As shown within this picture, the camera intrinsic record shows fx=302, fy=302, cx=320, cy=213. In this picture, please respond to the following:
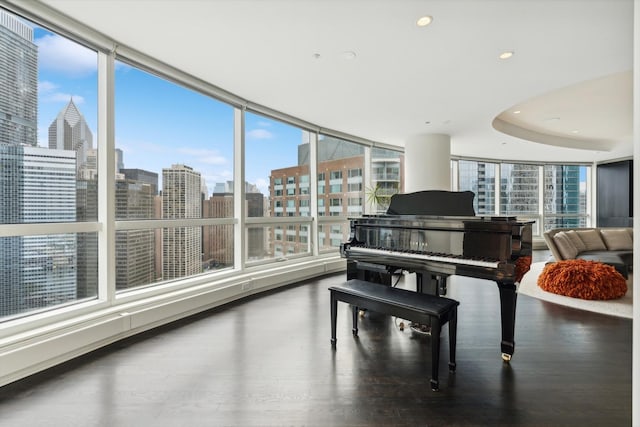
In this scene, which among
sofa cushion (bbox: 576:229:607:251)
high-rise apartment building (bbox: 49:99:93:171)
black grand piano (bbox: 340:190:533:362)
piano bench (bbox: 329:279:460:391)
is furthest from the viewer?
sofa cushion (bbox: 576:229:607:251)

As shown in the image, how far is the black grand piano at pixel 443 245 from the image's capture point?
2.21m

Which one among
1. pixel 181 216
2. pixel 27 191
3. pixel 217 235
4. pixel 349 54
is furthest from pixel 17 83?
pixel 349 54

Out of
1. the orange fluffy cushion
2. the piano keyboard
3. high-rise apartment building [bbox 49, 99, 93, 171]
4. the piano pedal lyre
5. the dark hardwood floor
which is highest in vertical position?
high-rise apartment building [bbox 49, 99, 93, 171]

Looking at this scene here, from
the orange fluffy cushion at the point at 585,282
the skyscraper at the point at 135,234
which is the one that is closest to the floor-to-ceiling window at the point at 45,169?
the skyscraper at the point at 135,234

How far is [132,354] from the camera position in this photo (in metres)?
2.44

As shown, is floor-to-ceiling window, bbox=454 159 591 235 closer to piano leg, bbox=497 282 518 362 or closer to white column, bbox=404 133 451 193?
white column, bbox=404 133 451 193

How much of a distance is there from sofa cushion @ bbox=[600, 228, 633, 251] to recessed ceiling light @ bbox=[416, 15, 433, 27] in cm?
599

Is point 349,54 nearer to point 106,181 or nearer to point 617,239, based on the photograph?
point 106,181

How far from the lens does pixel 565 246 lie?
5152 mm

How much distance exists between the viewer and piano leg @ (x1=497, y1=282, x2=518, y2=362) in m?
2.25

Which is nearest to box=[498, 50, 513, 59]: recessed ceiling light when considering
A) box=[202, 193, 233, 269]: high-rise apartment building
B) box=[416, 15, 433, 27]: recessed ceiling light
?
box=[416, 15, 433, 27]: recessed ceiling light

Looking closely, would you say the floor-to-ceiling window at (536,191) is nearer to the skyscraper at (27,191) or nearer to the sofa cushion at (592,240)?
the sofa cushion at (592,240)

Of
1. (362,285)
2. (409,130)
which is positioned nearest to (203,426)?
(362,285)

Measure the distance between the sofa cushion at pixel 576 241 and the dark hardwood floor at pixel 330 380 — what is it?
113 inches
